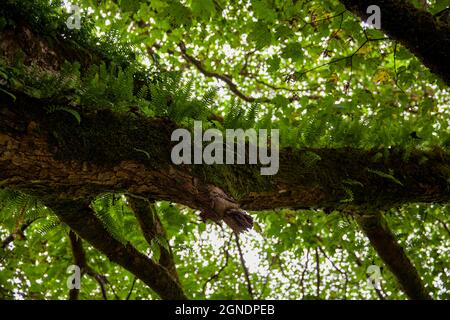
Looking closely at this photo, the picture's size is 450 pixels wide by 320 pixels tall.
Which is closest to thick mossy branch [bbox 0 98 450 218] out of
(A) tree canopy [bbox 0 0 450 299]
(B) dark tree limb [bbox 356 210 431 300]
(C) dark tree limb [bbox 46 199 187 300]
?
(A) tree canopy [bbox 0 0 450 299]

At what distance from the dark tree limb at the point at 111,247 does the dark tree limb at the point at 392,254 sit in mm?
2223

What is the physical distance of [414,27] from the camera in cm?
285

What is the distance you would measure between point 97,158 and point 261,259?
A: 8.27m

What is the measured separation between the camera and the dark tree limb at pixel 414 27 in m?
2.83

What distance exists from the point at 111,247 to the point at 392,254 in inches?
124

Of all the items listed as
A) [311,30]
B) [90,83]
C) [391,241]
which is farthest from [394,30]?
[391,241]

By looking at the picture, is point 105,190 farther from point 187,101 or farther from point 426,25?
point 426,25

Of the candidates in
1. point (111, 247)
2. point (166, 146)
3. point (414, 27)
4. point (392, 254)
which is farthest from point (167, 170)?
point (392, 254)

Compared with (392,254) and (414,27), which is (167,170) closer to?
(414,27)

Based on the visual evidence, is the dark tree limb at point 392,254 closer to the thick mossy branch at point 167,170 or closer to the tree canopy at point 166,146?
the tree canopy at point 166,146

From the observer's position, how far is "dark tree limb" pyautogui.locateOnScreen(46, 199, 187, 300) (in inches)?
120

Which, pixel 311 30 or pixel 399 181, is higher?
pixel 311 30

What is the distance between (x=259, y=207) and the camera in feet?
9.29

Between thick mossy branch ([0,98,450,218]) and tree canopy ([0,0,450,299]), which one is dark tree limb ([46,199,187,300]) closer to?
tree canopy ([0,0,450,299])
